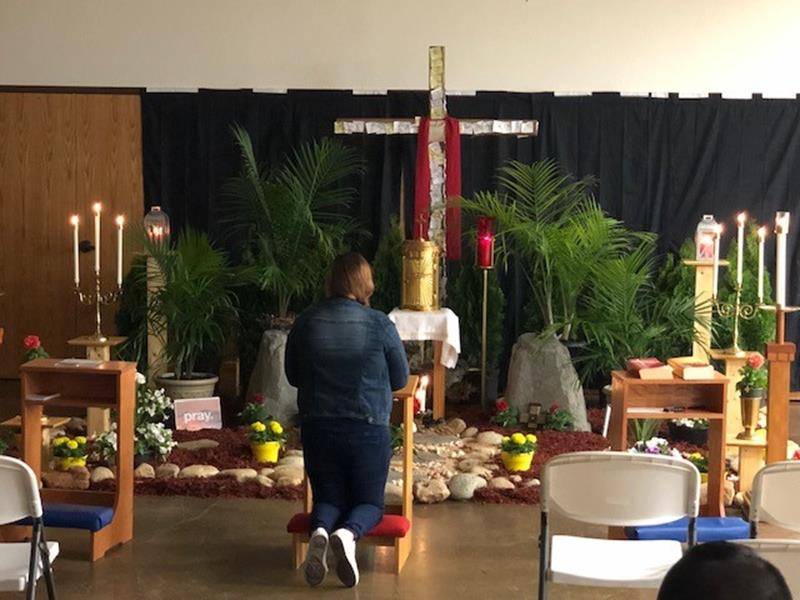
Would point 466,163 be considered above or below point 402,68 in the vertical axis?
below

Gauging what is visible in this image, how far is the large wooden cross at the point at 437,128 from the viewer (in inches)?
349

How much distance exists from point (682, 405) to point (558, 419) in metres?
2.59

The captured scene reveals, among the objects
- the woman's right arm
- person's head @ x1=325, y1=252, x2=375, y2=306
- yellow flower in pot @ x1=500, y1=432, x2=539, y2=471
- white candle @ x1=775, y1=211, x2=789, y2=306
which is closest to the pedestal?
yellow flower in pot @ x1=500, y1=432, x2=539, y2=471

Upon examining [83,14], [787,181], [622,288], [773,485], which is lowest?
[773,485]

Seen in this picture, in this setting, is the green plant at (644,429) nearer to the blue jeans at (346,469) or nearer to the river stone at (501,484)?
the river stone at (501,484)

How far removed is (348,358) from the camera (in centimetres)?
483

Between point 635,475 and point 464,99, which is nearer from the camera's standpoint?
point 635,475

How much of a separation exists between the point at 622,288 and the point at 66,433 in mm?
3769

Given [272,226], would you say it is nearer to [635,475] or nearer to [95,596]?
[95,596]

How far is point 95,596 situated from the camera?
15.5ft

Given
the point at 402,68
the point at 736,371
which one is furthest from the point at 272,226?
the point at 736,371

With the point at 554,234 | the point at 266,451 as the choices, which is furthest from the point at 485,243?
the point at 266,451

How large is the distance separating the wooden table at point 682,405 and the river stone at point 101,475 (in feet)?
9.06

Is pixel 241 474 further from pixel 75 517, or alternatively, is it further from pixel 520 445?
pixel 75 517
